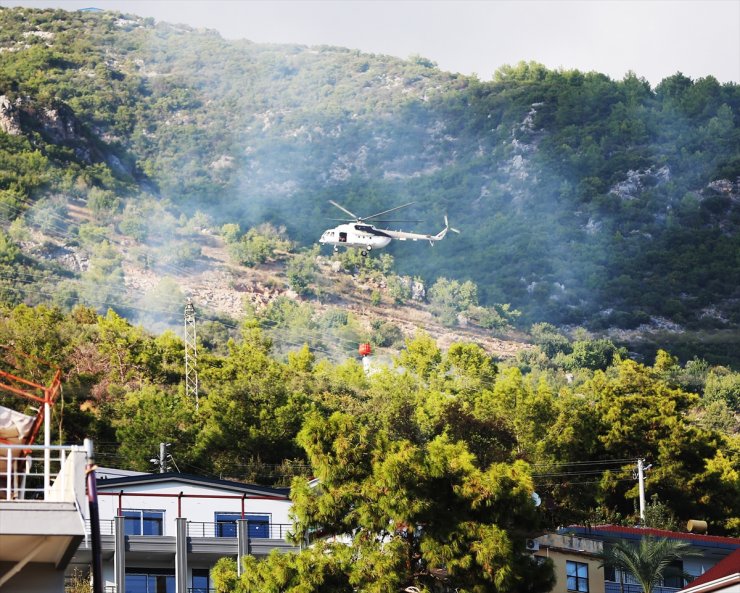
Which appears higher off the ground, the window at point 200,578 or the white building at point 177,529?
the white building at point 177,529

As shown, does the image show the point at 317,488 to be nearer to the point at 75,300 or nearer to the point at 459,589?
the point at 459,589

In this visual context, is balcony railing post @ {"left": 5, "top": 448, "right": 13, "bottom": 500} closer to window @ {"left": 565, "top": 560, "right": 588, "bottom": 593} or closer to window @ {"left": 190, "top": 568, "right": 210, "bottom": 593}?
window @ {"left": 190, "top": 568, "right": 210, "bottom": 593}

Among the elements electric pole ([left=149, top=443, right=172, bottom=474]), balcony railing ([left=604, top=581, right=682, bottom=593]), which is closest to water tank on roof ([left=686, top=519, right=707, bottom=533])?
balcony railing ([left=604, top=581, right=682, bottom=593])

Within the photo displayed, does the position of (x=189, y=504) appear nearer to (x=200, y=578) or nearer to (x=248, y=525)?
(x=248, y=525)

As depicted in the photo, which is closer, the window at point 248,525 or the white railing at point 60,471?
the white railing at point 60,471

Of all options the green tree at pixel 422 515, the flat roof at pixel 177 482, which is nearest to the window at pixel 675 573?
the flat roof at pixel 177 482

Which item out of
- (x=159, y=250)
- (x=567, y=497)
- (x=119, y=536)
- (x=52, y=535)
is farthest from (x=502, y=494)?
(x=159, y=250)

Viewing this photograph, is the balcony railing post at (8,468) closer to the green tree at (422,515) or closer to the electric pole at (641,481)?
the green tree at (422,515)

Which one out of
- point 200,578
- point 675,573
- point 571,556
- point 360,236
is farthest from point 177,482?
point 360,236
